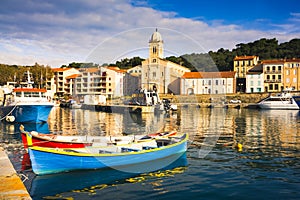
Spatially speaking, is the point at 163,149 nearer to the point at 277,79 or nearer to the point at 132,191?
the point at 132,191

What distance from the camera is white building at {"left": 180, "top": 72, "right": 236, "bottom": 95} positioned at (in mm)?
94062

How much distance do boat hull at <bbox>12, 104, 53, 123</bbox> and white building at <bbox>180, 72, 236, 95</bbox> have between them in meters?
68.9

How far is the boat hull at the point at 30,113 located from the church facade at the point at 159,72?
3571cm

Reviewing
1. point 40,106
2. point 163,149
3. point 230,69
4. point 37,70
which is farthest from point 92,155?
point 230,69

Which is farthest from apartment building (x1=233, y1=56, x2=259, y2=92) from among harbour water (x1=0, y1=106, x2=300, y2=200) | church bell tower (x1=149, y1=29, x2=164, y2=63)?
harbour water (x1=0, y1=106, x2=300, y2=200)

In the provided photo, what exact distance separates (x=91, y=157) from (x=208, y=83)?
87650mm

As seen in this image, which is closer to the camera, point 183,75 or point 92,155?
point 92,155

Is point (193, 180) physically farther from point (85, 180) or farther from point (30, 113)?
point (30, 113)

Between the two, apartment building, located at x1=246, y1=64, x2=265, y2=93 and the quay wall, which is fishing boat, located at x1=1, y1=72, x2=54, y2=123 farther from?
apartment building, located at x1=246, y1=64, x2=265, y2=93

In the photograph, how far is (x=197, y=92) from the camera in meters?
98.9

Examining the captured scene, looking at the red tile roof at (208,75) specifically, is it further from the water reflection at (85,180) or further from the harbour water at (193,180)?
the water reflection at (85,180)

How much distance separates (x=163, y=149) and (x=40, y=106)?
2404 centimetres

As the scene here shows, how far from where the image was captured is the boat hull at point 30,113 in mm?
34516

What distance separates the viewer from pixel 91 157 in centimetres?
1309
